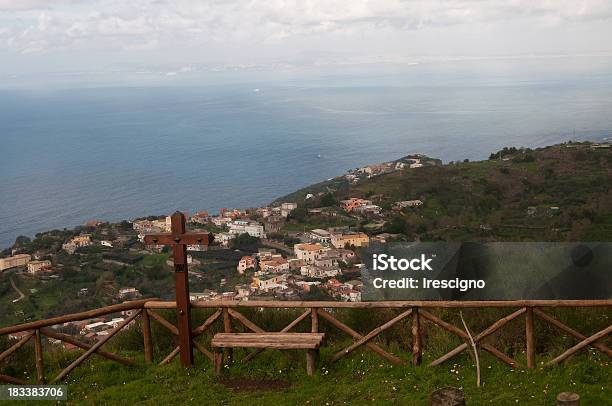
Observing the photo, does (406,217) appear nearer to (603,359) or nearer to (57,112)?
(603,359)

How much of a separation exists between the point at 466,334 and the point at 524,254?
3.52ft

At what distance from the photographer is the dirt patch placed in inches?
242

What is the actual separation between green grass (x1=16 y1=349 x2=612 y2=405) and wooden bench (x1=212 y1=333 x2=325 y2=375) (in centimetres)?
17

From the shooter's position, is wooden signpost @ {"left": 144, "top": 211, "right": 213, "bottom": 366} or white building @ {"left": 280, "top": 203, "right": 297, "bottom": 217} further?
white building @ {"left": 280, "top": 203, "right": 297, "bottom": 217}

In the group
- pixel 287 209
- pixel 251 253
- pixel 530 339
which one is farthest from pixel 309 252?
pixel 530 339

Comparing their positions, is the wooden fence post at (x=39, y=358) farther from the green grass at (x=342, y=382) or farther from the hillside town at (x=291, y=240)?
the hillside town at (x=291, y=240)

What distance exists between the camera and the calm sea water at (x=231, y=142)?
52312mm

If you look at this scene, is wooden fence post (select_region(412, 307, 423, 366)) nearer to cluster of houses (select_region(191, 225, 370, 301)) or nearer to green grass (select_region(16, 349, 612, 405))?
green grass (select_region(16, 349, 612, 405))

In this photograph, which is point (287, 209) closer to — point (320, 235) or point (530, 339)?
point (320, 235)

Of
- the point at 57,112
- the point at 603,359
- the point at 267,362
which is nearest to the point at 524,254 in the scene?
the point at 603,359

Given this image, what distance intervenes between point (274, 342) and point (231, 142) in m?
85.5

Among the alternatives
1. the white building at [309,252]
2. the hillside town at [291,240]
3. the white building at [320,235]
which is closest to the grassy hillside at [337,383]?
the hillside town at [291,240]

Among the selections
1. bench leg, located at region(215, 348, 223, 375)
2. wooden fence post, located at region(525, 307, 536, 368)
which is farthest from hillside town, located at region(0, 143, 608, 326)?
wooden fence post, located at region(525, 307, 536, 368)

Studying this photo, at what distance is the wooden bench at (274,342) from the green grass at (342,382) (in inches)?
6.6
